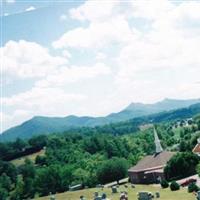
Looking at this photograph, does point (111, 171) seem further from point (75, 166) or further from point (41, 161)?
point (41, 161)

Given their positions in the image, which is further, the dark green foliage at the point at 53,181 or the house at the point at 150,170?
the dark green foliage at the point at 53,181

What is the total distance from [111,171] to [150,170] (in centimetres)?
1052

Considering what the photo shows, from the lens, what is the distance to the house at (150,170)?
91.8 metres

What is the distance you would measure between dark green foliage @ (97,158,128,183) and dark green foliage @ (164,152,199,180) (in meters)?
20.5

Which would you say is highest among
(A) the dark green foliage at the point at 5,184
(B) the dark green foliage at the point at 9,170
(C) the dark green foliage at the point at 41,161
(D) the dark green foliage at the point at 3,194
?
(C) the dark green foliage at the point at 41,161

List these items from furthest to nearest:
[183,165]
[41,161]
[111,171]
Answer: [41,161], [111,171], [183,165]

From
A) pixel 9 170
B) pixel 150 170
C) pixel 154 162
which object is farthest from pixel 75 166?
pixel 9 170

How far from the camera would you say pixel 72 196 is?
7769cm

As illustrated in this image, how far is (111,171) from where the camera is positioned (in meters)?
102

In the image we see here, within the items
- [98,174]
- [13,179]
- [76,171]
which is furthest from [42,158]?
[98,174]

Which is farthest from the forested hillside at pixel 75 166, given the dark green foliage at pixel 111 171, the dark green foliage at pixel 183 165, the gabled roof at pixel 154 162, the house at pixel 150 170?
the dark green foliage at pixel 183 165

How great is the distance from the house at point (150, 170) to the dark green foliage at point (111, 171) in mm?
4959

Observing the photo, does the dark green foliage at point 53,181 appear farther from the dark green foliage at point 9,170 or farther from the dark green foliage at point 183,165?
the dark green foliage at point 9,170

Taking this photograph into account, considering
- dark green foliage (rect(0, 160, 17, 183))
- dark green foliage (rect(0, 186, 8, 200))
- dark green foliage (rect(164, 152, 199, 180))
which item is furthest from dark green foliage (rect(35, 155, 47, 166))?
dark green foliage (rect(164, 152, 199, 180))
